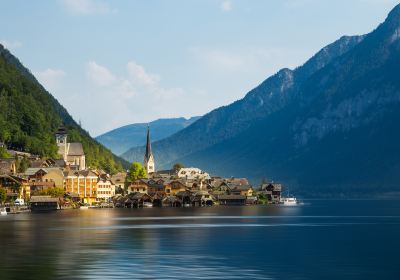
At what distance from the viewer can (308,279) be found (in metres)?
65.9

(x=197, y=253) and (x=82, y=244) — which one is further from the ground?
(x=82, y=244)

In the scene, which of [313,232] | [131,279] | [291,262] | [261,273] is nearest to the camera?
[131,279]

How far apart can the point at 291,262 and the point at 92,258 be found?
18.2m

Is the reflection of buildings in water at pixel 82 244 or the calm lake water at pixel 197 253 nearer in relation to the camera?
the calm lake water at pixel 197 253

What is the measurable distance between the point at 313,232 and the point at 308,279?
54861 millimetres

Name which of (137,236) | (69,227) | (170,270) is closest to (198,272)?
(170,270)

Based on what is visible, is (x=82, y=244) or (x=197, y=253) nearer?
(x=197, y=253)

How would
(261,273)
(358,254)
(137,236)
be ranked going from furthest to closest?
(137,236) → (358,254) → (261,273)

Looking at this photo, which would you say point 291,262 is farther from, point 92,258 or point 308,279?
point 92,258

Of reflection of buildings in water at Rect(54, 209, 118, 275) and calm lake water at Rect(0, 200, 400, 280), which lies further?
reflection of buildings in water at Rect(54, 209, 118, 275)

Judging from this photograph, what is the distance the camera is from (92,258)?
8025 centimetres

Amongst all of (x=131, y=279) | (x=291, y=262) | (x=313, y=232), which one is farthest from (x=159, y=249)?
(x=313, y=232)

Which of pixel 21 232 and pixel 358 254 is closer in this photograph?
pixel 358 254

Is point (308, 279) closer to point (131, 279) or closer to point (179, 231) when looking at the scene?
point (131, 279)
